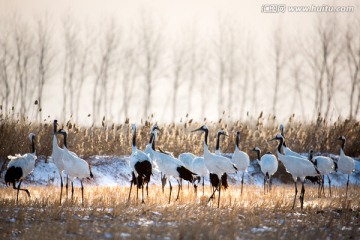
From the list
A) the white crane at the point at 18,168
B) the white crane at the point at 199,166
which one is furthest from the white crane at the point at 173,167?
the white crane at the point at 18,168

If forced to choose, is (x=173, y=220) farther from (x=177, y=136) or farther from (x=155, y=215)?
(x=177, y=136)

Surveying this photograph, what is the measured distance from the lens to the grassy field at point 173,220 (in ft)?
30.6

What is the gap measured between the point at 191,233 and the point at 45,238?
7.98 ft

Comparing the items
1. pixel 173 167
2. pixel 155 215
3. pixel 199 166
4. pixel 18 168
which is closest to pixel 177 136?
pixel 199 166

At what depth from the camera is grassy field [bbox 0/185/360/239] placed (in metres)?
9.34

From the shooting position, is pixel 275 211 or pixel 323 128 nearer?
pixel 275 211

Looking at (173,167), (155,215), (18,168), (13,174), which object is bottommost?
(155,215)

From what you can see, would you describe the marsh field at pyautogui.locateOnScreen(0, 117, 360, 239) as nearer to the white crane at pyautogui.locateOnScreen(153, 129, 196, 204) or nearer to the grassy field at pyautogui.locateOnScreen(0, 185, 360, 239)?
the grassy field at pyautogui.locateOnScreen(0, 185, 360, 239)

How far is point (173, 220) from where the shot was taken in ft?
35.3

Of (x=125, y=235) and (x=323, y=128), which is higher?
(x=323, y=128)

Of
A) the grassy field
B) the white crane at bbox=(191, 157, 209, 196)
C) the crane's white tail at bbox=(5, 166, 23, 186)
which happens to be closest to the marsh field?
the grassy field

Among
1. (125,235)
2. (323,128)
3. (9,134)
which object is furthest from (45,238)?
(323,128)

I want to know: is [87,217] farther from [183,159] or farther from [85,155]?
[85,155]

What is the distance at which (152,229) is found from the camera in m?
9.51
